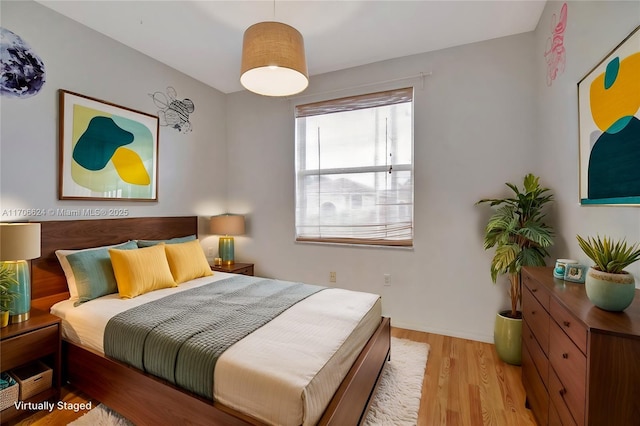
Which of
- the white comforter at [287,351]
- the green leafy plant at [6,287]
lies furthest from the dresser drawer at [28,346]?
the green leafy plant at [6,287]

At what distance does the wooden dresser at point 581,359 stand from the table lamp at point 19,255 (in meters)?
2.85

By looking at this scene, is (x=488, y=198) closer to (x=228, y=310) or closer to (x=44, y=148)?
(x=228, y=310)

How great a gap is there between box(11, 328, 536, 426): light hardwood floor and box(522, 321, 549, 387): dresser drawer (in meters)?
0.39

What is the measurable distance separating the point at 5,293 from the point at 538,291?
3.10m

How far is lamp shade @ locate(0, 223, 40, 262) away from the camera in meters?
1.70

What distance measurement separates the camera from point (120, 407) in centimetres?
161

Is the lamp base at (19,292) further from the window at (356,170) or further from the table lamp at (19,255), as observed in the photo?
the window at (356,170)

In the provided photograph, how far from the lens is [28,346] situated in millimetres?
1706

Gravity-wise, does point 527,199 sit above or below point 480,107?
below

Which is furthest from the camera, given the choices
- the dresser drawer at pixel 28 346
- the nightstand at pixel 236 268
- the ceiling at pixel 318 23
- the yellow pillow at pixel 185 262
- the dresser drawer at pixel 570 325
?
the nightstand at pixel 236 268

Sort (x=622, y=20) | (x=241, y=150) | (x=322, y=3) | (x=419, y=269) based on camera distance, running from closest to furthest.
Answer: (x=622, y=20)
(x=322, y=3)
(x=419, y=269)
(x=241, y=150)

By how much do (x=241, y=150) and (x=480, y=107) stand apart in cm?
280

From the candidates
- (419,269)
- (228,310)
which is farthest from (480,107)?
(228,310)

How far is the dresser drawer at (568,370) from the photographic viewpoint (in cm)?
101
